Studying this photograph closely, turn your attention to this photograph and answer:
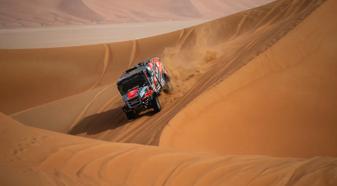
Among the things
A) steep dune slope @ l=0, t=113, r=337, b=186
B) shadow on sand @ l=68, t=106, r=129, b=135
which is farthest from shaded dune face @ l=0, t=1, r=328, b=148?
steep dune slope @ l=0, t=113, r=337, b=186

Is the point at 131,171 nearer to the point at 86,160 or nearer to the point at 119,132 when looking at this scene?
the point at 86,160

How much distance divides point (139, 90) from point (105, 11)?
182ft

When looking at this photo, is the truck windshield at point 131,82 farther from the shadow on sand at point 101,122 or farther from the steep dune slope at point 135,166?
the steep dune slope at point 135,166

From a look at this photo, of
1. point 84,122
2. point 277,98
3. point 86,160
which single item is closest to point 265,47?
point 277,98

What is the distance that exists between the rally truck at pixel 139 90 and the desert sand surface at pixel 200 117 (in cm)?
40

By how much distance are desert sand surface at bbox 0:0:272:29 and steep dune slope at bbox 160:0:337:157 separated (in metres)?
48.7

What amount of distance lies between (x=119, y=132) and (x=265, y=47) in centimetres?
554

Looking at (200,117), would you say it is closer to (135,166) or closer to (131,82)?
(131,82)

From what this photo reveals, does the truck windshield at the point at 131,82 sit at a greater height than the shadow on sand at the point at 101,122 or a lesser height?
greater

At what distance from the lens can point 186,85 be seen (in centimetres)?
1842

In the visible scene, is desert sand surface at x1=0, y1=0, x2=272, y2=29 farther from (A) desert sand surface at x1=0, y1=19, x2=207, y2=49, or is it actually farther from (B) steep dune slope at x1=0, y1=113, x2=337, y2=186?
(B) steep dune slope at x1=0, y1=113, x2=337, y2=186

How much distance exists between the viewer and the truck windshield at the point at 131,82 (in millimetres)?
16739

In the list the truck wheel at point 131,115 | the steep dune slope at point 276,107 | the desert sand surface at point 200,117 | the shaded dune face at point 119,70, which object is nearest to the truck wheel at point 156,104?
the desert sand surface at point 200,117

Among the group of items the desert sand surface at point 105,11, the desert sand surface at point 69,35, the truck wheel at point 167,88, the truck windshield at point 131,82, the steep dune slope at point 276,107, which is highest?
the desert sand surface at point 105,11
